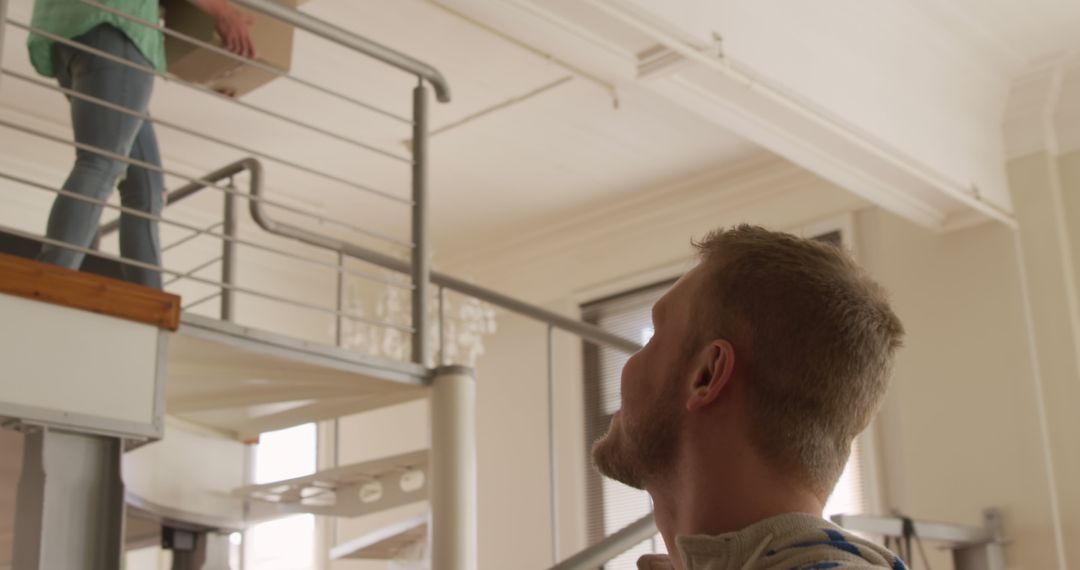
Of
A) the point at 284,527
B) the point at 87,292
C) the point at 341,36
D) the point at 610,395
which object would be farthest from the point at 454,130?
the point at 87,292

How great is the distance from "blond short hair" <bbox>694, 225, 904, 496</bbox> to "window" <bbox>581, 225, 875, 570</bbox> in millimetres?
4878

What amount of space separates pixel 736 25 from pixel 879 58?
86 centimetres

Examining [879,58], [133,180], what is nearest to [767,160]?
[879,58]

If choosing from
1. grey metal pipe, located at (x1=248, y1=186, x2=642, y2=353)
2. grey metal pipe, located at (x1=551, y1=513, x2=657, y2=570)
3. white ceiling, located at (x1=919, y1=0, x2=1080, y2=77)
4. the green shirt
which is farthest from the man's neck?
white ceiling, located at (x1=919, y1=0, x2=1080, y2=77)

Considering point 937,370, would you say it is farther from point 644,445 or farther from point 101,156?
point 644,445

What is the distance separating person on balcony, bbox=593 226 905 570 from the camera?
53.8 inches

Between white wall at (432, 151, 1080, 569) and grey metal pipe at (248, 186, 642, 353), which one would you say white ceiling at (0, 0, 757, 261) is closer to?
white wall at (432, 151, 1080, 569)

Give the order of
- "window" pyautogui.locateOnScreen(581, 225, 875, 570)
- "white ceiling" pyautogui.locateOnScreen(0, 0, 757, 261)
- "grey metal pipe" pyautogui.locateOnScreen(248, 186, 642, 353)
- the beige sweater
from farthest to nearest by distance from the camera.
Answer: "window" pyautogui.locateOnScreen(581, 225, 875, 570) → "white ceiling" pyautogui.locateOnScreen(0, 0, 757, 261) → "grey metal pipe" pyautogui.locateOnScreen(248, 186, 642, 353) → the beige sweater

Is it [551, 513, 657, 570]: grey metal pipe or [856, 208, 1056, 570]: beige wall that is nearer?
[551, 513, 657, 570]: grey metal pipe

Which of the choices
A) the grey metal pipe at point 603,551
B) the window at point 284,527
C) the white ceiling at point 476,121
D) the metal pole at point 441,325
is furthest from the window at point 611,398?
the grey metal pipe at point 603,551

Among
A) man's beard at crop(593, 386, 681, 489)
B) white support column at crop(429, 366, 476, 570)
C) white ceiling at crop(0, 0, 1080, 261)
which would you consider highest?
white ceiling at crop(0, 0, 1080, 261)

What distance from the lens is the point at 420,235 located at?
3.63m

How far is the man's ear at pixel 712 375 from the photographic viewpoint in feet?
4.53

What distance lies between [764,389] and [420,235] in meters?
2.34
